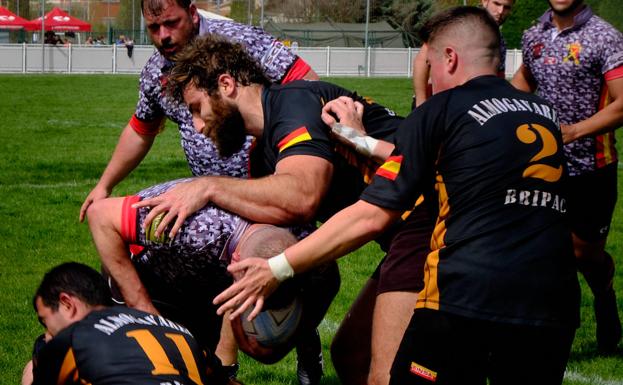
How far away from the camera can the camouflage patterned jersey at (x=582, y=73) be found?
256 inches

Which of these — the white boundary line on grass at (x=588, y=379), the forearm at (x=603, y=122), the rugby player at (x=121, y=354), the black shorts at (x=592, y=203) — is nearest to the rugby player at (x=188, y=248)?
the rugby player at (x=121, y=354)

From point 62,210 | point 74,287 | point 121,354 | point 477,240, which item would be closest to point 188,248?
point 74,287

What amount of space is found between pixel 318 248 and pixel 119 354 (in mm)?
794

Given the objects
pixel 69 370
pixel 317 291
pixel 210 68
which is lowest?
pixel 69 370

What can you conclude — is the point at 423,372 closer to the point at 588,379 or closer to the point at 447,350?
the point at 447,350

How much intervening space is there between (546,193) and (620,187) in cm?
1003

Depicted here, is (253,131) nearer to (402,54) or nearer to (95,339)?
(95,339)

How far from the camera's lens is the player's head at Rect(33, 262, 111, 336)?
413 cm

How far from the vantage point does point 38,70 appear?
42.9 m

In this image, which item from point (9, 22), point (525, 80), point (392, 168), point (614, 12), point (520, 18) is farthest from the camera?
point (9, 22)

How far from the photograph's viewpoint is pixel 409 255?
4332mm

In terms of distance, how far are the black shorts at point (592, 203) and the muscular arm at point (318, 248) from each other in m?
3.01

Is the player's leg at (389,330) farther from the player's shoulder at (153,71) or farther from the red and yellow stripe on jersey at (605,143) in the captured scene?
the red and yellow stripe on jersey at (605,143)

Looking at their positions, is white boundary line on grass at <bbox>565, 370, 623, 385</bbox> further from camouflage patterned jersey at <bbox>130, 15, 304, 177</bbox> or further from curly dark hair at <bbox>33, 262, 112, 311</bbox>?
curly dark hair at <bbox>33, 262, 112, 311</bbox>
